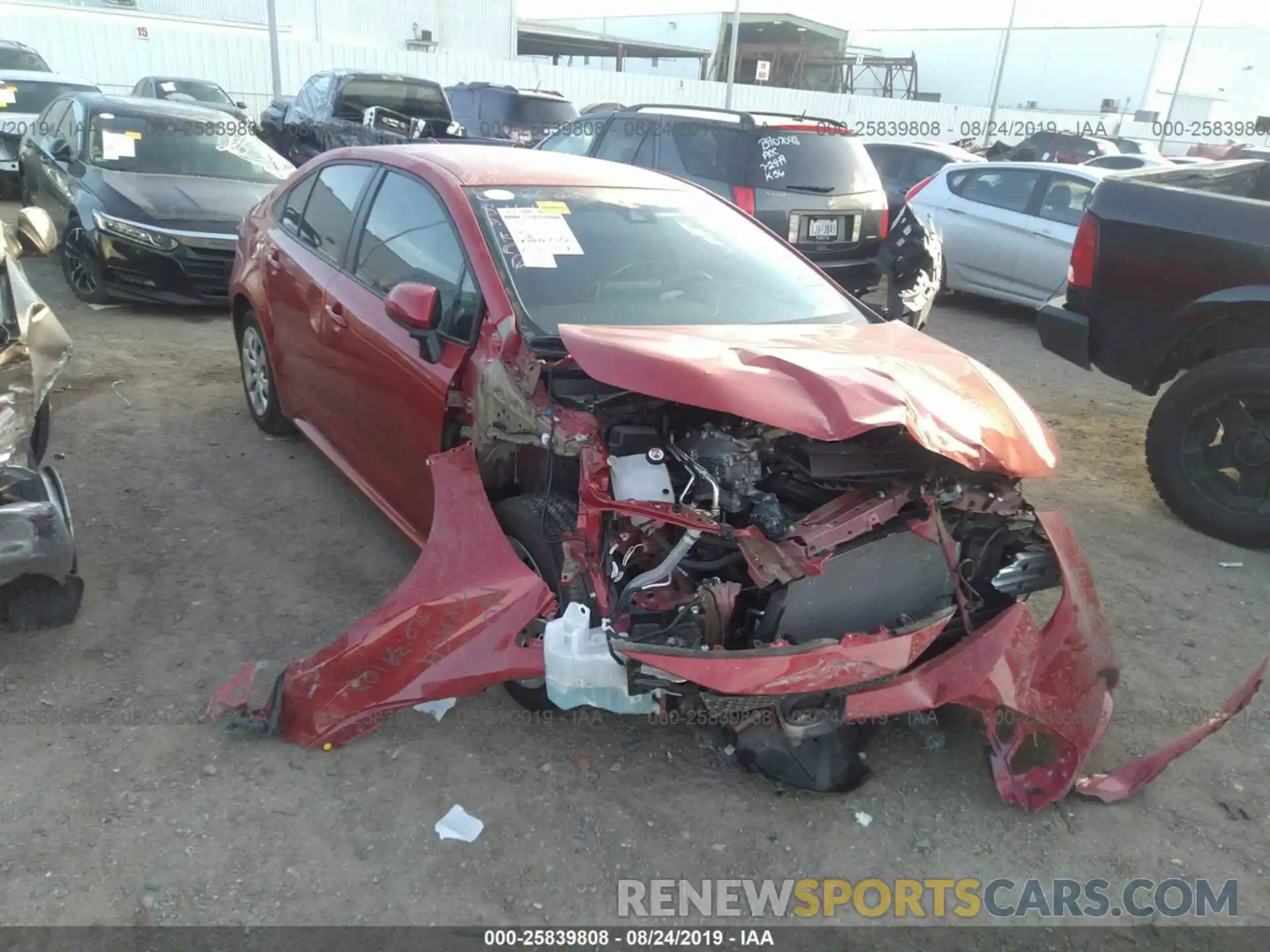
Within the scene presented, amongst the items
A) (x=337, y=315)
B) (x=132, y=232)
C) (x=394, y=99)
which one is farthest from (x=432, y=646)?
(x=394, y=99)

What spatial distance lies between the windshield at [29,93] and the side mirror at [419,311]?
12.1 m

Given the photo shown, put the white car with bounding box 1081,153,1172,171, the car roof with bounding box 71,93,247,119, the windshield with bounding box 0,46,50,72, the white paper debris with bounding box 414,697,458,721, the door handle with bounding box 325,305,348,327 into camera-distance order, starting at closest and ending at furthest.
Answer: the white paper debris with bounding box 414,697,458,721
the door handle with bounding box 325,305,348,327
the car roof with bounding box 71,93,247,119
the white car with bounding box 1081,153,1172,171
the windshield with bounding box 0,46,50,72

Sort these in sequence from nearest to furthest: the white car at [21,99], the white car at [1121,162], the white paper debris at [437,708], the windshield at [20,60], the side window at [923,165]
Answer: the white paper debris at [437,708], the white car at [21,99], the side window at [923,165], the white car at [1121,162], the windshield at [20,60]

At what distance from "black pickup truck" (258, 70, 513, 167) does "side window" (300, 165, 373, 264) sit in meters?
8.65

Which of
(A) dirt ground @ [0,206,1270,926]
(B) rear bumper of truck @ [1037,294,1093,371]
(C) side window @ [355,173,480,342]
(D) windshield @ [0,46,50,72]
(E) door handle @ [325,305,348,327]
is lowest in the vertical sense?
(A) dirt ground @ [0,206,1270,926]

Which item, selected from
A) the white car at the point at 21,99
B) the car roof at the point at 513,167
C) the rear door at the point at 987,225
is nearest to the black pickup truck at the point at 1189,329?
the car roof at the point at 513,167

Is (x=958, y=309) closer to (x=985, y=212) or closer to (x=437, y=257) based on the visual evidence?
(x=985, y=212)

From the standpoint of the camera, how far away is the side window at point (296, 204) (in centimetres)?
459

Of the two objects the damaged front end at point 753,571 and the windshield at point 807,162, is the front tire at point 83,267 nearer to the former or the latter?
the windshield at point 807,162

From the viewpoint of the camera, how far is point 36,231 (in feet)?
13.8

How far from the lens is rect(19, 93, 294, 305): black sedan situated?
23.9ft

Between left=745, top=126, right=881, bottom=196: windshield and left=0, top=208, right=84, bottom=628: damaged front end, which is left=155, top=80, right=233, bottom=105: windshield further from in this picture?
left=0, top=208, right=84, bottom=628: damaged front end

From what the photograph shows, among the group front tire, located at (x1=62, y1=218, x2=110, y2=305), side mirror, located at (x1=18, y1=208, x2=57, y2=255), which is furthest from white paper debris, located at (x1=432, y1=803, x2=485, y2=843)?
front tire, located at (x1=62, y1=218, x2=110, y2=305)

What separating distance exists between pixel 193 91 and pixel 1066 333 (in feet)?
54.1
